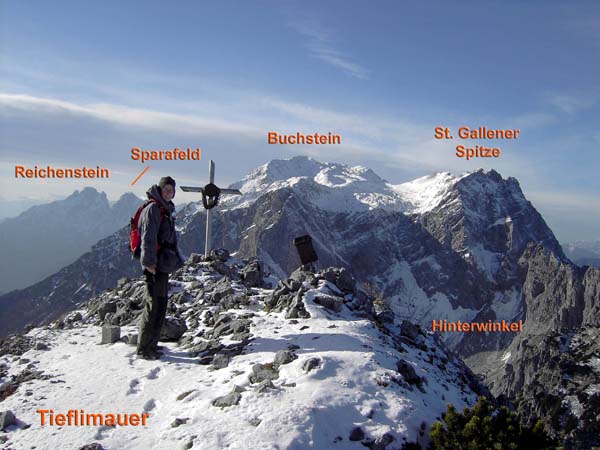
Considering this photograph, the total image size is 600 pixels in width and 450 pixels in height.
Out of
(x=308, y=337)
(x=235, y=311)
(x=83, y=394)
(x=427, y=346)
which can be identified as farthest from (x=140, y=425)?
(x=427, y=346)

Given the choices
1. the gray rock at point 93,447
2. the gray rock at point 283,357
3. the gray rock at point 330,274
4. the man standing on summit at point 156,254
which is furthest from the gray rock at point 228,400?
the gray rock at point 330,274

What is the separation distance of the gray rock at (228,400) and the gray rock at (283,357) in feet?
6.33

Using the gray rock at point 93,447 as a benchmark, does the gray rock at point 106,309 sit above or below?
above

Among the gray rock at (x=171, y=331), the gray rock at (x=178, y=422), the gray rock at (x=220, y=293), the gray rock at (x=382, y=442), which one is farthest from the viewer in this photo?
the gray rock at (x=220, y=293)

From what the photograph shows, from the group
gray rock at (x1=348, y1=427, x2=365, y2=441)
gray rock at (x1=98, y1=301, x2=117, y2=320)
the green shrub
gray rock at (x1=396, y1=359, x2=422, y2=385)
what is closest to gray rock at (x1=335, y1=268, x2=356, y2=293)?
gray rock at (x1=396, y1=359, x2=422, y2=385)

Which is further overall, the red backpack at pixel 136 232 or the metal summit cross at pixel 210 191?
Answer: the metal summit cross at pixel 210 191

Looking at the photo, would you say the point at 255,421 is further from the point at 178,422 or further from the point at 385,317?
the point at 385,317

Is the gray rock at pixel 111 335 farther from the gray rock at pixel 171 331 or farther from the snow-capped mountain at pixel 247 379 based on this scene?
the gray rock at pixel 171 331

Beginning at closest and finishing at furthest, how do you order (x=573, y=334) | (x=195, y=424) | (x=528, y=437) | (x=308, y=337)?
(x=528, y=437) → (x=195, y=424) → (x=308, y=337) → (x=573, y=334)

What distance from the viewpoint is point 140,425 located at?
1247 cm

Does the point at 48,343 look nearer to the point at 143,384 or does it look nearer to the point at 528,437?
the point at 143,384

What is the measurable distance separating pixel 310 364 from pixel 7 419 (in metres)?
7.90

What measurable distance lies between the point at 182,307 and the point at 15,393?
8.95 m

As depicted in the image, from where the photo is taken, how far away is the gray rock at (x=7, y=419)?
1264 centimetres
